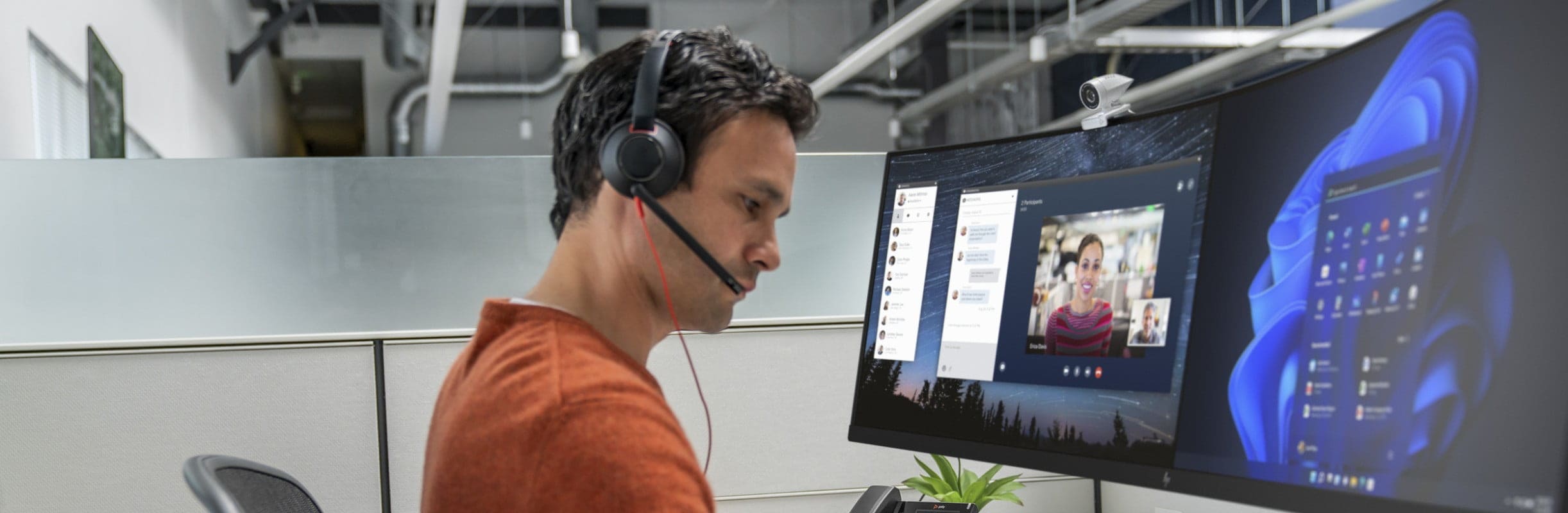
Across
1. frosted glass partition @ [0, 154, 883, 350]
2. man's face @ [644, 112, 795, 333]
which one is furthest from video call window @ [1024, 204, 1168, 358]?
frosted glass partition @ [0, 154, 883, 350]

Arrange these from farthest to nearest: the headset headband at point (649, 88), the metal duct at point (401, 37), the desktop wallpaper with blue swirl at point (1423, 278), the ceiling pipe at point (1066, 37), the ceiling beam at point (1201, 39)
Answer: the metal duct at point (401, 37), the ceiling beam at point (1201, 39), the ceiling pipe at point (1066, 37), the headset headband at point (649, 88), the desktop wallpaper with blue swirl at point (1423, 278)

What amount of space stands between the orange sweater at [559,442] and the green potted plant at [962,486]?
773 millimetres

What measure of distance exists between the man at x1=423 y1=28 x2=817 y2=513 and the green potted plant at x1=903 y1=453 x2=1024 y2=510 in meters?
0.64

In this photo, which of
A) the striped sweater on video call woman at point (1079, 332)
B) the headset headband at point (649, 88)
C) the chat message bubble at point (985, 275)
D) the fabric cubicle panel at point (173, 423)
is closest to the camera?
the headset headband at point (649, 88)

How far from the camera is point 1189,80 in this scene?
21.7 ft

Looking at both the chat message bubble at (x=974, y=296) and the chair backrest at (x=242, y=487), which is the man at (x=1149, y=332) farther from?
the chair backrest at (x=242, y=487)

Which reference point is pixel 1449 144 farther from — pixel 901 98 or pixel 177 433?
pixel 901 98

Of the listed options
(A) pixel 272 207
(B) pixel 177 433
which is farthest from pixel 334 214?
(B) pixel 177 433

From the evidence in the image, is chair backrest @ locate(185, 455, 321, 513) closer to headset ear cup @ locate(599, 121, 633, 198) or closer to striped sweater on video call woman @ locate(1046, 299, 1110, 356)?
headset ear cup @ locate(599, 121, 633, 198)

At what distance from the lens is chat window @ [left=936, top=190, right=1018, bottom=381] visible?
100 cm

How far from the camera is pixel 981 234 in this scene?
3.38 feet

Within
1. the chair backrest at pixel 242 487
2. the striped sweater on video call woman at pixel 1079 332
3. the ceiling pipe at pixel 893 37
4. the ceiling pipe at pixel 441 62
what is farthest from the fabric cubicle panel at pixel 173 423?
the ceiling pipe at pixel 441 62

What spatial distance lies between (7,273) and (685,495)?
5.56 ft

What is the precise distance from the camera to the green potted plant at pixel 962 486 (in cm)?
139
